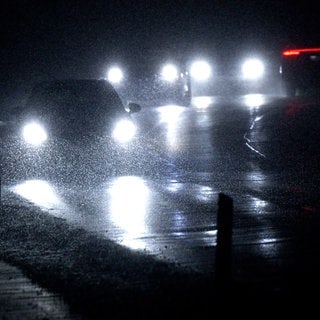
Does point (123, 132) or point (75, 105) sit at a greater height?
point (75, 105)

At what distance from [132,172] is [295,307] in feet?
25.0

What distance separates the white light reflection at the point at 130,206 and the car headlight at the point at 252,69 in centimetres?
3523

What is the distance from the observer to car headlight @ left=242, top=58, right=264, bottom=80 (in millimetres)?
45750

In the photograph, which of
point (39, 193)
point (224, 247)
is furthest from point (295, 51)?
point (224, 247)

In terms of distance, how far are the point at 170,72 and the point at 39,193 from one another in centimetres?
2040

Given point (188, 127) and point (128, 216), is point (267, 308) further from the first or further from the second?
point (188, 127)

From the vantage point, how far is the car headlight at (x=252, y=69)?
45750mm

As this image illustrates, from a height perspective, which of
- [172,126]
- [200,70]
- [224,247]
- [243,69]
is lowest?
[224,247]

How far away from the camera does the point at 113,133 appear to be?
13328 mm

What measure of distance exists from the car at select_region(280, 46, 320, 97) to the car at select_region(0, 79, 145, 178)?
10662mm

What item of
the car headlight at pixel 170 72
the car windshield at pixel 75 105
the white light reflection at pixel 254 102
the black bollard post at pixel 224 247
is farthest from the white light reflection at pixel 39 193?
the car headlight at pixel 170 72

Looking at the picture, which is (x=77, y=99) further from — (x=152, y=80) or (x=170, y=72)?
(x=152, y=80)

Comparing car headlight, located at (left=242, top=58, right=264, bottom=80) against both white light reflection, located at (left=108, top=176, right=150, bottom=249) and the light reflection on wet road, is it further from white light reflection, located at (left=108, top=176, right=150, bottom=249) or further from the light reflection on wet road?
white light reflection, located at (left=108, top=176, right=150, bottom=249)

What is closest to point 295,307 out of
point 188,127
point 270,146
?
point 270,146
